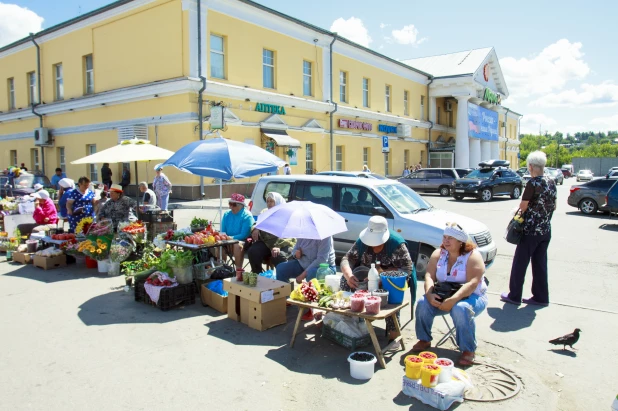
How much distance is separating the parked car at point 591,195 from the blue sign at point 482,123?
21123 mm

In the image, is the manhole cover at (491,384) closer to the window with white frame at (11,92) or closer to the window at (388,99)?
the window at (388,99)

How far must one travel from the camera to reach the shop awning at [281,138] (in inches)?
872

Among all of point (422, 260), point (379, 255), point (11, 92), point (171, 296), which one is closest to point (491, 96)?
point (11, 92)

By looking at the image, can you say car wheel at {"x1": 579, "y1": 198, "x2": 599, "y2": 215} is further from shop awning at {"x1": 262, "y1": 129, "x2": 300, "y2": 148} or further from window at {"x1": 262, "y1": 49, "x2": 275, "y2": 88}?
window at {"x1": 262, "y1": 49, "x2": 275, "y2": 88}

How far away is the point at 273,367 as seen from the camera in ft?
15.1

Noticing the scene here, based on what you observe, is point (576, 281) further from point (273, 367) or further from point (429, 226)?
point (273, 367)

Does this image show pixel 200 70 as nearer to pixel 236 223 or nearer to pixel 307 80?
pixel 307 80

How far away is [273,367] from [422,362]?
4.81 ft

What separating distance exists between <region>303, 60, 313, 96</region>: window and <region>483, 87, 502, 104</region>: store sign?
20963 mm

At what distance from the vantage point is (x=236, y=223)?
788 centimetres

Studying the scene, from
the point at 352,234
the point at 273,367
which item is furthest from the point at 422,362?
the point at 352,234

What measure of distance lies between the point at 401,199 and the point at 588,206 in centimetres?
1271

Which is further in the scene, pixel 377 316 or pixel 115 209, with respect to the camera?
pixel 115 209

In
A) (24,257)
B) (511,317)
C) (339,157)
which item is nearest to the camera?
(511,317)
